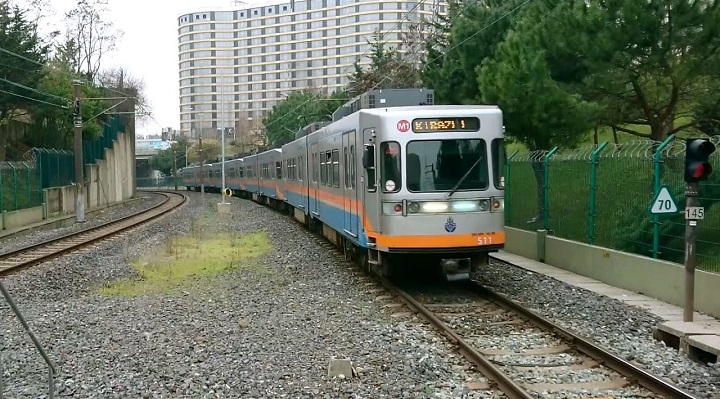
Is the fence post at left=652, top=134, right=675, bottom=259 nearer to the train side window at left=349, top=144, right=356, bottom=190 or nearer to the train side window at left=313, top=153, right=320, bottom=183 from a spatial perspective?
the train side window at left=349, top=144, right=356, bottom=190

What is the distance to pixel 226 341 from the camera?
916cm

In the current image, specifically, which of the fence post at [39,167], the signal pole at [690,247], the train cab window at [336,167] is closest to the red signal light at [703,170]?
the signal pole at [690,247]

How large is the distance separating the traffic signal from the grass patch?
8.29 metres

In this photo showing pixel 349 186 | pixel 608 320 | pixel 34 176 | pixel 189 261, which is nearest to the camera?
pixel 608 320

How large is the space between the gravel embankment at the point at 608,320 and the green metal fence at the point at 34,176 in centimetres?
2008

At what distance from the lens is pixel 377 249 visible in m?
12.3

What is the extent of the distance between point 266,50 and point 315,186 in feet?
443

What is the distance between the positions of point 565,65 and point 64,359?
1300cm

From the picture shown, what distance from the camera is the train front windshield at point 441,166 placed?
11953mm

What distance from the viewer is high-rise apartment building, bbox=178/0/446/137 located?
140m

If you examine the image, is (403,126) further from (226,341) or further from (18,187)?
(18,187)

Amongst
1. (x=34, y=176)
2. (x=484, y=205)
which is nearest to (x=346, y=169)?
(x=484, y=205)

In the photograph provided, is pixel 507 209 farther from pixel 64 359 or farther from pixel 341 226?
pixel 64 359

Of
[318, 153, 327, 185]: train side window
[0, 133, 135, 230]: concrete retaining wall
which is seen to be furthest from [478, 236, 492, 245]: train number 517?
[0, 133, 135, 230]: concrete retaining wall
